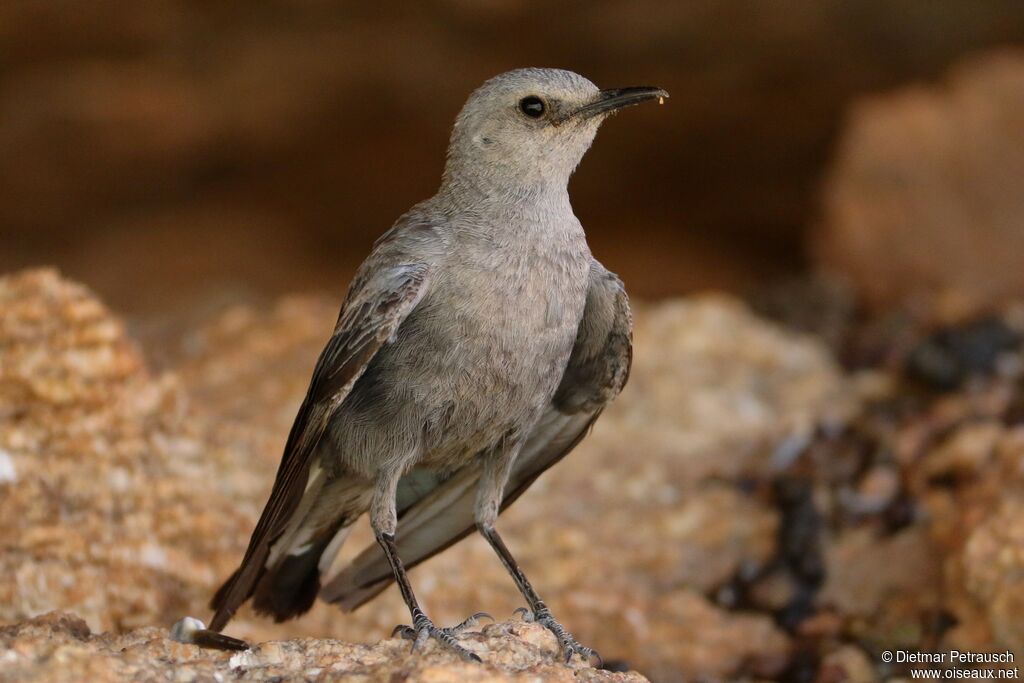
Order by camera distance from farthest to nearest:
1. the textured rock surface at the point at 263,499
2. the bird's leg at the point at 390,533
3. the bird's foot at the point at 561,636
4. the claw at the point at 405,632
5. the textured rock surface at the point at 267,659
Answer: the textured rock surface at the point at 263,499 → the bird's leg at the point at 390,533 → the bird's foot at the point at 561,636 → the claw at the point at 405,632 → the textured rock surface at the point at 267,659

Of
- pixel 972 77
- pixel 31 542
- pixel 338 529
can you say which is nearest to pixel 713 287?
pixel 972 77

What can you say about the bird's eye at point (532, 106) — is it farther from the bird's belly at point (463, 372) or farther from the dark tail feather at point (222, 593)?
the dark tail feather at point (222, 593)

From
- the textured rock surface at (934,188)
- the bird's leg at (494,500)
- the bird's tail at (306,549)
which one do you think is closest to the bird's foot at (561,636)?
the bird's leg at (494,500)

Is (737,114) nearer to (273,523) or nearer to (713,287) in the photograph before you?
(713,287)

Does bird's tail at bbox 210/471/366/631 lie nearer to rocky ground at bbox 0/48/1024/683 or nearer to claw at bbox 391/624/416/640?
rocky ground at bbox 0/48/1024/683

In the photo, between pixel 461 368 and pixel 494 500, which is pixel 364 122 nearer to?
pixel 494 500

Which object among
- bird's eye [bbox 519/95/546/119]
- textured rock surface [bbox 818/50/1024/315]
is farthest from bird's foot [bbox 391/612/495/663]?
textured rock surface [bbox 818/50/1024/315]
